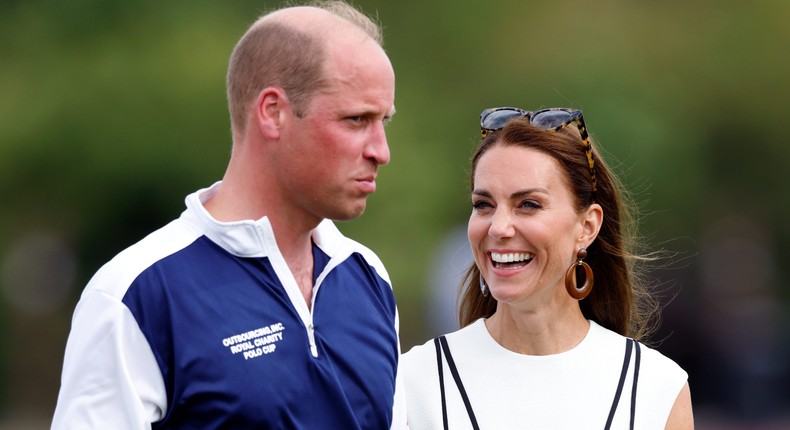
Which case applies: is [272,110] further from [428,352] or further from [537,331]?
[537,331]

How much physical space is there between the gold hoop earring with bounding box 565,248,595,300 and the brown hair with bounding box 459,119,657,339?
0.18 m

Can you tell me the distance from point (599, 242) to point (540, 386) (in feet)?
2.08

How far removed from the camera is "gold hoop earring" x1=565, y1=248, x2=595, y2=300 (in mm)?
5066

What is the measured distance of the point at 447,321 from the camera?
46.3 feet

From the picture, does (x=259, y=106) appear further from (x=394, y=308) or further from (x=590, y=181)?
(x=590, y=181)

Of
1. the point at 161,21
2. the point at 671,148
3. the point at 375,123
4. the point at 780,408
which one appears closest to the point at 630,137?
the point at 671,148

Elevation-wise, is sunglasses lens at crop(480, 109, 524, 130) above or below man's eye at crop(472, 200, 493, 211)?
above

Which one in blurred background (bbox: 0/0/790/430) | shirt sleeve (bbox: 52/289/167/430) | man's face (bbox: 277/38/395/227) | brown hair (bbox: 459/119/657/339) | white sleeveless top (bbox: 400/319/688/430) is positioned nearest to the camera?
shirt sleeve (bbox: 52/289/167/430)

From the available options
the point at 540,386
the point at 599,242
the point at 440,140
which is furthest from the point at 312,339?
the point at 440,140

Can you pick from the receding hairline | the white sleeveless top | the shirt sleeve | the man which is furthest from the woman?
the shirt sleeve

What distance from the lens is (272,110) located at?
13.5 feet

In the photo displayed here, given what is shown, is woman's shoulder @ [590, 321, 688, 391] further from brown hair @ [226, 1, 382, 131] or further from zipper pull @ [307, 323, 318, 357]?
brown hair @ [226, 1, 382, 131]

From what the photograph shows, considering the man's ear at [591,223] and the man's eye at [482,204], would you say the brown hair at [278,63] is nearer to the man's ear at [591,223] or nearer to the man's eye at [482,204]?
Result: the man's eye at [482,204]

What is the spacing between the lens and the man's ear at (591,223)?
5.11m
